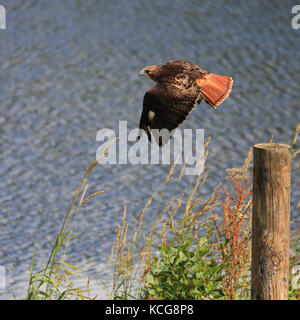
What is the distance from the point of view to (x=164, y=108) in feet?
11.4

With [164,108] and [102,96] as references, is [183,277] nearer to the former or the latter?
[164,108]

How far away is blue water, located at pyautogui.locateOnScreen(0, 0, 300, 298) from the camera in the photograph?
7121 mm

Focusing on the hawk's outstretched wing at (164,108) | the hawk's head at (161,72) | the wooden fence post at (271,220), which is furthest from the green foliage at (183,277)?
the hawk's head at (161,72)

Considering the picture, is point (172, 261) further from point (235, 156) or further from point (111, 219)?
point (235, 156)

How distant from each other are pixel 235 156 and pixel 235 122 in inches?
39.3

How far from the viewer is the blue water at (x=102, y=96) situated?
7121 mm

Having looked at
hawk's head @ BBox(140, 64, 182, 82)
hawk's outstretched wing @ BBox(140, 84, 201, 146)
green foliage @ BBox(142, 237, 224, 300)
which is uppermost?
hawk's head @ BBox(140, 64, 182, 82)

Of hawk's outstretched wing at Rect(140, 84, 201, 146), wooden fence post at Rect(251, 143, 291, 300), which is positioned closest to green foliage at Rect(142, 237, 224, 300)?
wooden fence post at Rect(251, 143, 291, 300)

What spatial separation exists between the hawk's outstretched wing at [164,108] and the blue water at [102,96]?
254 cm

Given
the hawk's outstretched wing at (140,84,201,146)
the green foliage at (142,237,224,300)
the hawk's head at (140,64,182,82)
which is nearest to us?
the hawk's outstretched wing at (140,84,201,146)

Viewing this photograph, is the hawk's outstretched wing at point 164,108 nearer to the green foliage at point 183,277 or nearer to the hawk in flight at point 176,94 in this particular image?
the hawk in flight at point 176,94

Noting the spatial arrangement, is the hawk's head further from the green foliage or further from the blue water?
the blue water

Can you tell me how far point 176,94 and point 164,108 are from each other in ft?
0.34
